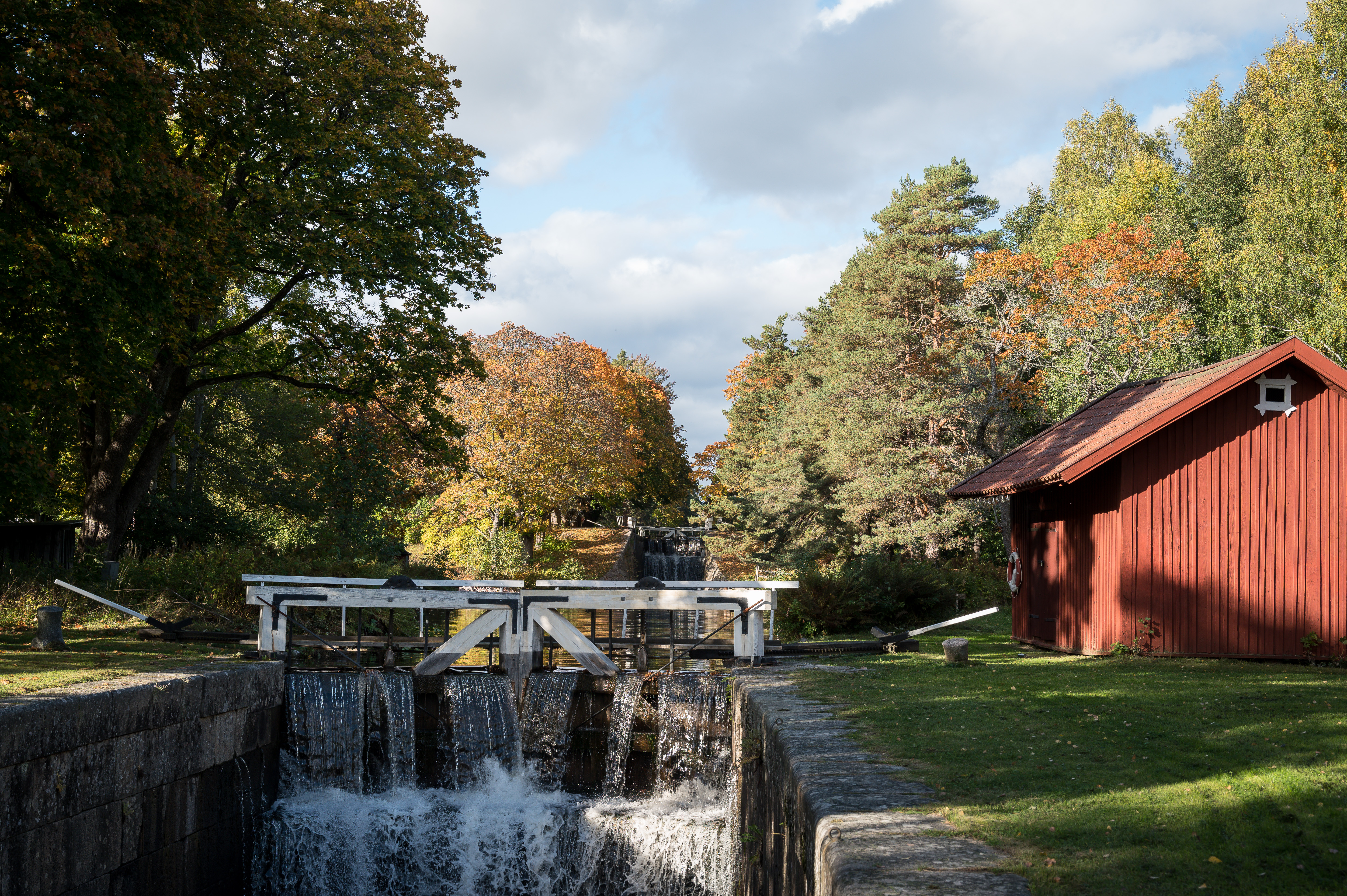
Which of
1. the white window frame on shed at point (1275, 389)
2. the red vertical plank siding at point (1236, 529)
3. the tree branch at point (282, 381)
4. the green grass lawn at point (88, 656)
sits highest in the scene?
the tree branch at point (282, 381)

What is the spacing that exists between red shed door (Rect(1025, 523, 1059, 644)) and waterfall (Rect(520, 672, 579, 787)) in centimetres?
756

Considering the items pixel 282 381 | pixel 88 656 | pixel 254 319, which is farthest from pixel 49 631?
pixel 282 381

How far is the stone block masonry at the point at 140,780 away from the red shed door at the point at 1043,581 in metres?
10.7

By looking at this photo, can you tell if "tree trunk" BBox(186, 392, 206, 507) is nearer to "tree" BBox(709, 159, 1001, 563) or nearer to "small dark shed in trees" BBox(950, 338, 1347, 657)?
"tree" BBox(709, 159, 1001, 563)

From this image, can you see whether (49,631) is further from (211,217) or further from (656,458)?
(656,458)

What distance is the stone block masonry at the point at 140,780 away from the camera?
6449 mm

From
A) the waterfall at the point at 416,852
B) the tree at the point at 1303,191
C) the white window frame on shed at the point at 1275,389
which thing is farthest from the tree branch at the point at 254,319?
the tree at the point at 1303,191

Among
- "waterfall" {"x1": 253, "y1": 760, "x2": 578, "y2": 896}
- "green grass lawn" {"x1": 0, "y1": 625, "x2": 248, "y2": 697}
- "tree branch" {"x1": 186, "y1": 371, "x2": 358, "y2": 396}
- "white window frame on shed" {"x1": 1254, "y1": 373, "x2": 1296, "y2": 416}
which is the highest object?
"tree branch" {"x1": 186, "y1": 371, "x2": 358, "y2": 396}

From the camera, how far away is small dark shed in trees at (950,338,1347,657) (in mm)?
12250

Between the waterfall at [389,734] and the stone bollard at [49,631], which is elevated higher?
the stone bollard at [49,631]

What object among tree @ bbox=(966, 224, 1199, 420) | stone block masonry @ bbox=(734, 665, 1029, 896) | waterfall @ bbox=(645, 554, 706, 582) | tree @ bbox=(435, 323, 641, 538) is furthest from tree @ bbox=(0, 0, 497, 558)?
waterfall @ bbox=(645, 554, 706, 582)

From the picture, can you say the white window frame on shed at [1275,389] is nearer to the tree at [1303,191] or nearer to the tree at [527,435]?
the tree at [1303,191]

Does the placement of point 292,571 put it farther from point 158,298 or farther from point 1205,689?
point 1205,689

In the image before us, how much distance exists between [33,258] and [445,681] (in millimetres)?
7479
